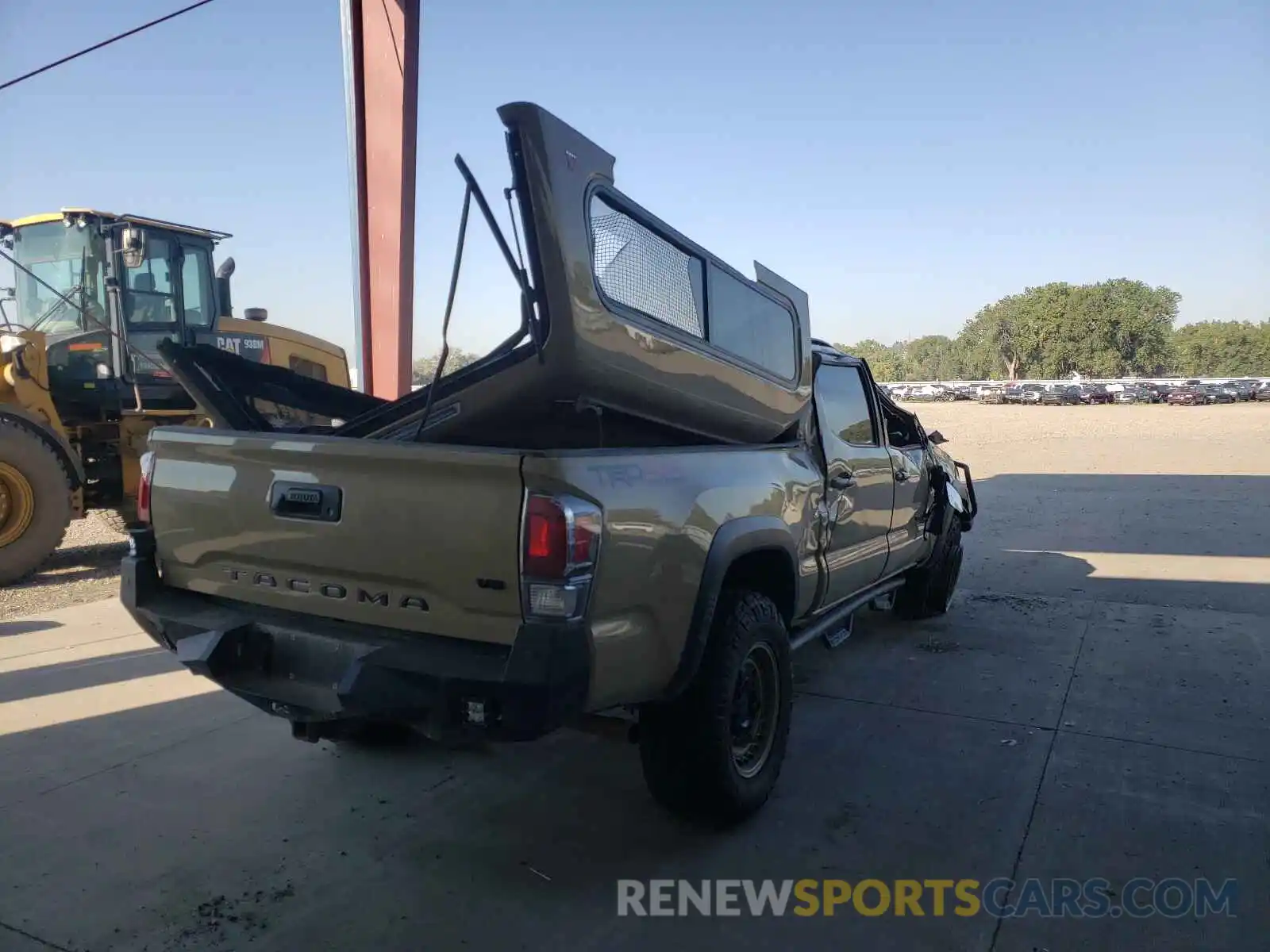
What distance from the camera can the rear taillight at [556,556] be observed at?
2629mm

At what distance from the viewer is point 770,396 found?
4305 mm

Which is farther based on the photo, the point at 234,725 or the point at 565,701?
the point at 234,725

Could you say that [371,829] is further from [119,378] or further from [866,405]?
[119,378]

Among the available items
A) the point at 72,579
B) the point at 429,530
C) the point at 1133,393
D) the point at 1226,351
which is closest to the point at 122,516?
the point at 72,579

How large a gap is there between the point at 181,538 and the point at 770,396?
264 cm

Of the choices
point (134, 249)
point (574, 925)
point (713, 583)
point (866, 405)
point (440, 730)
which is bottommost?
point (574, 925)

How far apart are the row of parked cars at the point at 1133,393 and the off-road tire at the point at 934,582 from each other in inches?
1800

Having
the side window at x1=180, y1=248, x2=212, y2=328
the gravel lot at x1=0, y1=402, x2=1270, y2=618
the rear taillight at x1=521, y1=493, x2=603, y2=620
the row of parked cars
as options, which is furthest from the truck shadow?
the row of parked cars

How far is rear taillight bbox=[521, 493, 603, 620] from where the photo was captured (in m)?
2.63

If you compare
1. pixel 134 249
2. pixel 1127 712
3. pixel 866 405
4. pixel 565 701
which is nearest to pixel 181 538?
pixel 565 701

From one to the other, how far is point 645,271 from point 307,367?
27.8 feet

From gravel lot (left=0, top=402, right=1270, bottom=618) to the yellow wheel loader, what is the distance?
62 cm
